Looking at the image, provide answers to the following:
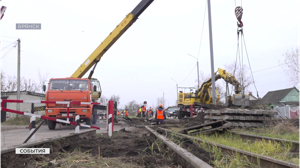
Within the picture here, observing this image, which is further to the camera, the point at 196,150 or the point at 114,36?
the point at 114,36

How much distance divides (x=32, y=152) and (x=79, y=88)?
30.8 feet

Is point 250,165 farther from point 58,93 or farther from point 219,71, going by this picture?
point 219,71

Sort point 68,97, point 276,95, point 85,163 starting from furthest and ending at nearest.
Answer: point 276,95 < point 68,97 < point 85,163

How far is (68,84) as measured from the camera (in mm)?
13469

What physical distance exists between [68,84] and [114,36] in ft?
13.4

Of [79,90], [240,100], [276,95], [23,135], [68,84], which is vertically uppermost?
[68,84]

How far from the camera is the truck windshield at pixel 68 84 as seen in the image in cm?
1328

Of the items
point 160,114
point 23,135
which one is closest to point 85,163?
point 23,135

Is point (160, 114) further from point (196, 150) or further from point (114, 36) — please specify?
point (196, 150)

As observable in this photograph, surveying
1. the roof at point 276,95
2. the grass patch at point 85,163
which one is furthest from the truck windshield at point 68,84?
the roof at point 276,95

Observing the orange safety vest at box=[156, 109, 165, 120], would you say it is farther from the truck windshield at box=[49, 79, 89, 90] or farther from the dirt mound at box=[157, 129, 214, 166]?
the dirt mound at box=[157, 129, 214, 166]

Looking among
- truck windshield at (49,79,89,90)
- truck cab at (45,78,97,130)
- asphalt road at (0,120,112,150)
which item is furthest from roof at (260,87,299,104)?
asphalt road at (0,120,112,150)

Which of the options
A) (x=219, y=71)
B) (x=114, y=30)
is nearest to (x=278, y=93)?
(x=219, y=71)

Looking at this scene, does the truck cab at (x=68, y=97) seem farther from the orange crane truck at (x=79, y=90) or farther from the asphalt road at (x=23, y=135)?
the asphalt road at (x=23, y=135)
